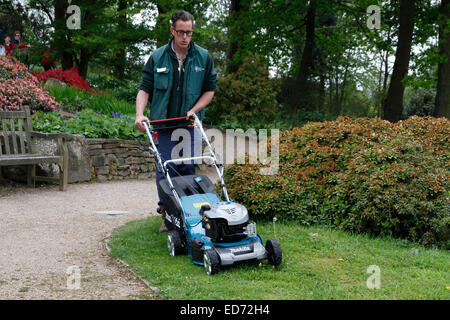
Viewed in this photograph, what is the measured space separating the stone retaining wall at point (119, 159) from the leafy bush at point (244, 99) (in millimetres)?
5624

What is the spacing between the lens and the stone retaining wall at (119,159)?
961 cm

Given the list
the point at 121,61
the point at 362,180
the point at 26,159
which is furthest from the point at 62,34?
the point at 362,180

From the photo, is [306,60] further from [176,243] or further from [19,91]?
[176,243]

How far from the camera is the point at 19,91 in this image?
33.1 feet

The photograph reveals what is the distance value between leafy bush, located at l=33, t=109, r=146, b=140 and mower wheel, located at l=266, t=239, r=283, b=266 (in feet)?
21.2

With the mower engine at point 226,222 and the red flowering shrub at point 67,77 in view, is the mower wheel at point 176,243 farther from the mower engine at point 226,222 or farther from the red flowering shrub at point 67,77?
the red flowering shrub at point 67,77

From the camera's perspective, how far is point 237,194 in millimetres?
6121

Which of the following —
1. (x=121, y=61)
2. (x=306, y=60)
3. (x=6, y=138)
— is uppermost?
(x=306, y=60)

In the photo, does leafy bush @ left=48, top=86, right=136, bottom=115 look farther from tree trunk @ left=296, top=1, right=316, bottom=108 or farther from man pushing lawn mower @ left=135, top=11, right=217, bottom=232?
tree trunk @ left=296, top=1, right=316, bottom=108

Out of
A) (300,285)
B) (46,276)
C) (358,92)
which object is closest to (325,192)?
(300,285)

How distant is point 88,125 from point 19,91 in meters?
1.67

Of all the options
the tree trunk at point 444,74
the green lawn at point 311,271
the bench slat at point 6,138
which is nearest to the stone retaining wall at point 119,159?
the bench slat at point 6,138

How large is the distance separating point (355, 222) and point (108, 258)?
273cm

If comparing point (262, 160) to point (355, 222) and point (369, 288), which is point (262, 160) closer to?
point (355, 222)
